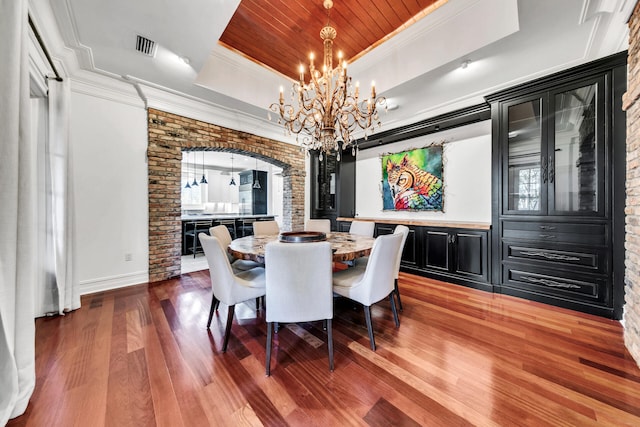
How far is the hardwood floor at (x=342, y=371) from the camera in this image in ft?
4.13

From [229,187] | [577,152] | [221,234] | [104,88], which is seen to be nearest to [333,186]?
[221,234]

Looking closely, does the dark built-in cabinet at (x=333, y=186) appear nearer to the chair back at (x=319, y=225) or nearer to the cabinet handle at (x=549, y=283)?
the chair back at (x=319, y=225)

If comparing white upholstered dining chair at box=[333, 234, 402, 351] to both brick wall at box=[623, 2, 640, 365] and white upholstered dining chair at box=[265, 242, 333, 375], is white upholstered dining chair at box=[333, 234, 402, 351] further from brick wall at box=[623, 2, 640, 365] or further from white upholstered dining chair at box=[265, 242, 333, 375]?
brick wall at box=[623, 2, 640, 365]

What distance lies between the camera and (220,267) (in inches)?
72.3

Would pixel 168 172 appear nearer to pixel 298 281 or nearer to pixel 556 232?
pixel 298 281

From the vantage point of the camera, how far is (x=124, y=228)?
128 inches

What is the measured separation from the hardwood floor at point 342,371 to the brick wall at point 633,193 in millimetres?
200

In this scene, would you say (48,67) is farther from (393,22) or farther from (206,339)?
(393,22)

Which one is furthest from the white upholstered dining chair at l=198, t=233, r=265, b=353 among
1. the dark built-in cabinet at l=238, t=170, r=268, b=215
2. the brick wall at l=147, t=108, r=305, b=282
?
the dark built-in cabinet at l=238, t=170, r=268, b=215

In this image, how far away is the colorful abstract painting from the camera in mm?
3926

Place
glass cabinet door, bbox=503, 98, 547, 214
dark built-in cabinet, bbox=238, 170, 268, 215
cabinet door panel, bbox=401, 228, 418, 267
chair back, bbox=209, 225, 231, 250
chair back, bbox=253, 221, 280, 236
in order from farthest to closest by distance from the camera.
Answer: dark built-in cabinet, bbox=238, 170, 268, 215
cabinet door panel, bbox=401, 228, 418, 267
chair back, bbox=253, 221, 280, 236
glass cabinet door, bbox=503, 98, 547, 214
chair back, bbox=209, 225, 231, 250

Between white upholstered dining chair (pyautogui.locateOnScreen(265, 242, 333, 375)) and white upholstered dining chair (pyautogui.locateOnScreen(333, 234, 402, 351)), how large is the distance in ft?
1.05

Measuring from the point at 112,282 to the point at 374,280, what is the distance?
11.5ft

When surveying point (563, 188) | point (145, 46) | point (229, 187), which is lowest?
point (563, 188)
